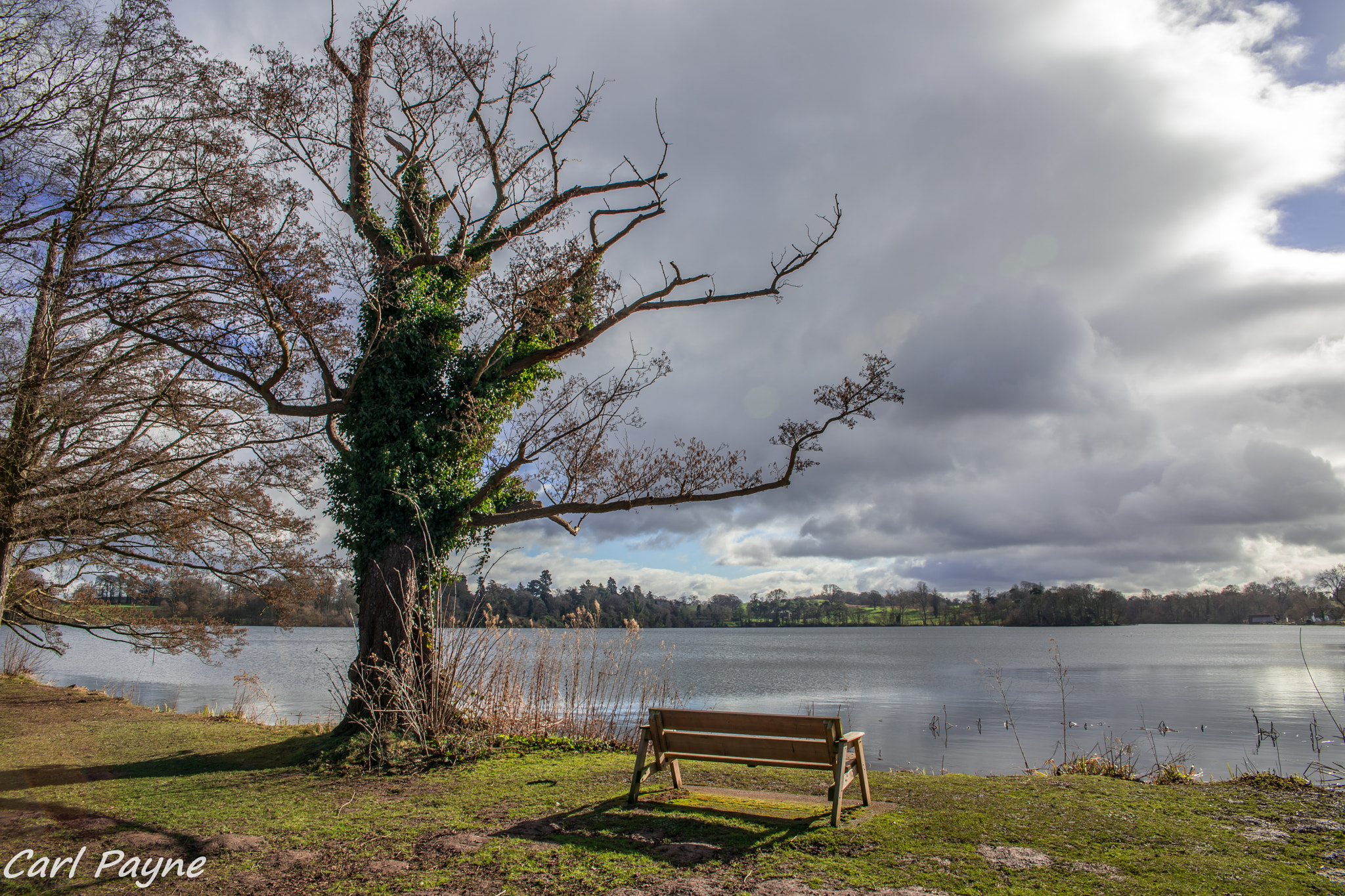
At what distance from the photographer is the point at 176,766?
7297 mm

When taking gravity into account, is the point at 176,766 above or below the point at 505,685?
below

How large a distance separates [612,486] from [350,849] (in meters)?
5.17

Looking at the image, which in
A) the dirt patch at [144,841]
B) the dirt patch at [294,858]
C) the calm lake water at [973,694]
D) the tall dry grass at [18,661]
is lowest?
the calm lake water at [973,694]

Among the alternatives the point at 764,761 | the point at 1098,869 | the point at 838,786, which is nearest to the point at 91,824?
the point at 764,761

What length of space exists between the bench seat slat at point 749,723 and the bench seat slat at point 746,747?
47 millimetres

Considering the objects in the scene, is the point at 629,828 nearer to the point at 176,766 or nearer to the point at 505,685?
the point at 505,685

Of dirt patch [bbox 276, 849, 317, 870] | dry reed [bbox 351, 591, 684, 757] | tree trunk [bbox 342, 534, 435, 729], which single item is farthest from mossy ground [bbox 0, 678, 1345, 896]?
tree trunk [bbox 342, 534, 435, 729]

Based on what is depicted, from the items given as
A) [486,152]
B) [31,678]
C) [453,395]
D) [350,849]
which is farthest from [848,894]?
[31,678]

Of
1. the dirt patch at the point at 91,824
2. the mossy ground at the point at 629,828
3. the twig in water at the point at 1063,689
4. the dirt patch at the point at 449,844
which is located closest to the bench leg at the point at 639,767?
the mossy ground at the point at 629,828

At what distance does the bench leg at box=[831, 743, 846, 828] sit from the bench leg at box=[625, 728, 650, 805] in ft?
4.85

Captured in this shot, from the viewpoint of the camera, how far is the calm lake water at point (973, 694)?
13656 mm

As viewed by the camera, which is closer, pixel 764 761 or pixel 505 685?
pixel 764 761

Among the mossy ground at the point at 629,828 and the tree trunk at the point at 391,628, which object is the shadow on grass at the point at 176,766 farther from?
the tree trunk at the point at 391,628

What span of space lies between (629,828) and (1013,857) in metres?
2.46
